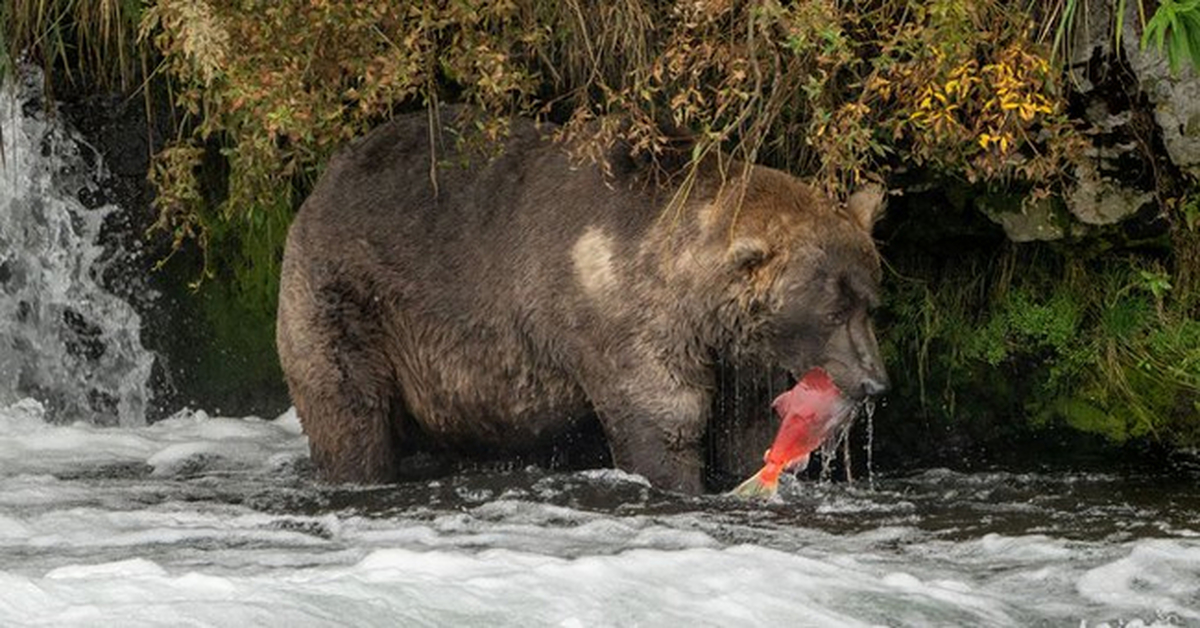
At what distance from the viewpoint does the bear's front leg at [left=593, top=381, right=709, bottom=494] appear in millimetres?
7676

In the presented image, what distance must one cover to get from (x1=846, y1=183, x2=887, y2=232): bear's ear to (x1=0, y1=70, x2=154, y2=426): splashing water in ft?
11.3

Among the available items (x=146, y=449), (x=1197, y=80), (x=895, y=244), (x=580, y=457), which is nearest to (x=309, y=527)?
(x=580, y=457)

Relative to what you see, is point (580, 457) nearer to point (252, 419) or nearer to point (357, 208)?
point (357, 208)

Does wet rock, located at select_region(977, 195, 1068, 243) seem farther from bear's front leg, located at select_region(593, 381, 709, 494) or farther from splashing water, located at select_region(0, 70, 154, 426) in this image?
splashing water, located at select_region(0, 70, 154, 426)

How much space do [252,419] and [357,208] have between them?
5.64ft

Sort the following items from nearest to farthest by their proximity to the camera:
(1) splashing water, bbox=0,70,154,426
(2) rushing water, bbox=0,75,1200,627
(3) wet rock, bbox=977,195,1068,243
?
(2) rushing water, bbox=0,75,1200,627 < (3) wet rock, bbox=977,195,1068,243 < (1) splashing water, bbox=0,70,154,426

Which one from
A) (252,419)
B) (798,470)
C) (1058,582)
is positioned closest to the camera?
(1058,582)

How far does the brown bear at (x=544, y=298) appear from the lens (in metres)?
7.61

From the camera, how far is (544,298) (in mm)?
7867

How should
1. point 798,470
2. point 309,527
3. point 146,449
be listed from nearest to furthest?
point 309,527, point 798,470, point 146,449

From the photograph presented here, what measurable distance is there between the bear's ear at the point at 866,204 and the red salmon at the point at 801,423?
0.52 metres

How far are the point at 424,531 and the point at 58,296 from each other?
11.0 ft

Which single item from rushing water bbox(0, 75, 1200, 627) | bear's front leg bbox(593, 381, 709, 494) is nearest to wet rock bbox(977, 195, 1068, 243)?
rushing water bbox(0, 75, 1200, 627)

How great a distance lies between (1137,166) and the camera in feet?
26.5
